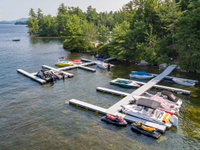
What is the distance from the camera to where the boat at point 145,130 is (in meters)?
18.7

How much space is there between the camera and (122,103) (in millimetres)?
25328

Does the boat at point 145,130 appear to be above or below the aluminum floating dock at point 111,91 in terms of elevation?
below

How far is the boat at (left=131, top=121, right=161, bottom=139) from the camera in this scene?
18688 millimetres

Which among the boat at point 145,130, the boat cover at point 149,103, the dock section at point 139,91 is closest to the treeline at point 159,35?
the dock section at point 139,91

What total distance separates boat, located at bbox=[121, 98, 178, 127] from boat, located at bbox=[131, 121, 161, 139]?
71.9 inches

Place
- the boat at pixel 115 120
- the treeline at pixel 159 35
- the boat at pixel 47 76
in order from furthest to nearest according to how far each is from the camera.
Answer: the treeline at pixel 159 35, the boat at pixel 47 76, the boat at pixel 115 120

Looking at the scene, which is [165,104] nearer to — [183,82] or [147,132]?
[147,132]

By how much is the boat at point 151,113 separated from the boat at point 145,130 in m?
1.83

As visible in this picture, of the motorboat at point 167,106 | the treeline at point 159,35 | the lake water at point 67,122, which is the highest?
the treeline at point 159,35

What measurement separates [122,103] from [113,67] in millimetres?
22621

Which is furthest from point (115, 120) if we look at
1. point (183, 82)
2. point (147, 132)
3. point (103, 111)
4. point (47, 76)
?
point (47, 76)

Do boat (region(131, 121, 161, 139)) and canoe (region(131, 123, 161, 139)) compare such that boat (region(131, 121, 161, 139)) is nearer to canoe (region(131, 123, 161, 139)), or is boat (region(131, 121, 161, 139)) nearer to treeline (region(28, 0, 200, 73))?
canoe (region(131, 123, 161, 139))

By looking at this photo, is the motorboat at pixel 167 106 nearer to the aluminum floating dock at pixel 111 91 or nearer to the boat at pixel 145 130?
the boat at pixel 145 130

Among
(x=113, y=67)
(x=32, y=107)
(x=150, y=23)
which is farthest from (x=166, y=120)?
(x=150, y=23)
